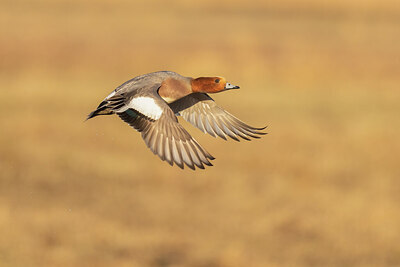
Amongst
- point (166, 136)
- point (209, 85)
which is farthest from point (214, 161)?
point (166, 136)

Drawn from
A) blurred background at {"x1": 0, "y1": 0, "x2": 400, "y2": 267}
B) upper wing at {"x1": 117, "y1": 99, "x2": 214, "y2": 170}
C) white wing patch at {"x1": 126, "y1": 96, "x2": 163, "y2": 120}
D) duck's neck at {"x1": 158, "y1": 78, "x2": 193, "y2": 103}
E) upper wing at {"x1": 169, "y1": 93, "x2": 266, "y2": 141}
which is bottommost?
upper wing at {"x1": 117, "y1": 99, "x2": 214, "y2": 170}

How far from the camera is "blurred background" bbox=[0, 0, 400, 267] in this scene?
11.1 m

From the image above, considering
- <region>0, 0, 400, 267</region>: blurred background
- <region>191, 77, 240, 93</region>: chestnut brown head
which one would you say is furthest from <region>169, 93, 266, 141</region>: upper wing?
<region>0, 0, 400, 267</region>: blurred background

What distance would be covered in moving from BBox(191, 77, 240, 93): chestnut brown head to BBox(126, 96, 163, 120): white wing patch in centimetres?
26

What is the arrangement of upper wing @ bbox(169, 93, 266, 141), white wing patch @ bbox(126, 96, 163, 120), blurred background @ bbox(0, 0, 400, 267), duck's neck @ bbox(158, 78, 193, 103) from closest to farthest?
white wing patch @ bbox(126, 96, 163, 120), duck's neck @ bbox(158, 78, 193, 103), upper wing @ bbox(169, 93, 266, 141), blurred background @ bbox(0, 0, 400, 267)

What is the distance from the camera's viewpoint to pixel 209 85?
464 cm

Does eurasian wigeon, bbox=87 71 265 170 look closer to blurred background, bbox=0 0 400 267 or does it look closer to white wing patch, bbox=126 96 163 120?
white wing patch, bbox=126 96 163 120

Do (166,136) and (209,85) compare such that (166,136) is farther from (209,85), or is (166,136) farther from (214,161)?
(214,161)

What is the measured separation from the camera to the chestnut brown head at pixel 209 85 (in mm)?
4598

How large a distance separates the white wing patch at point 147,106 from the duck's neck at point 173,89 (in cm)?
13

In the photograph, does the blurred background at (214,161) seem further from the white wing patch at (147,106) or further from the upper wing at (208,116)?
the white wing patch at (147,106)

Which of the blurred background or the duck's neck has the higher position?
the blurred background

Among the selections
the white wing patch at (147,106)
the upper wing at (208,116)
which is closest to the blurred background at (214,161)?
the upper wing at (208,116)

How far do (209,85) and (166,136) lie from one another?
39cm
